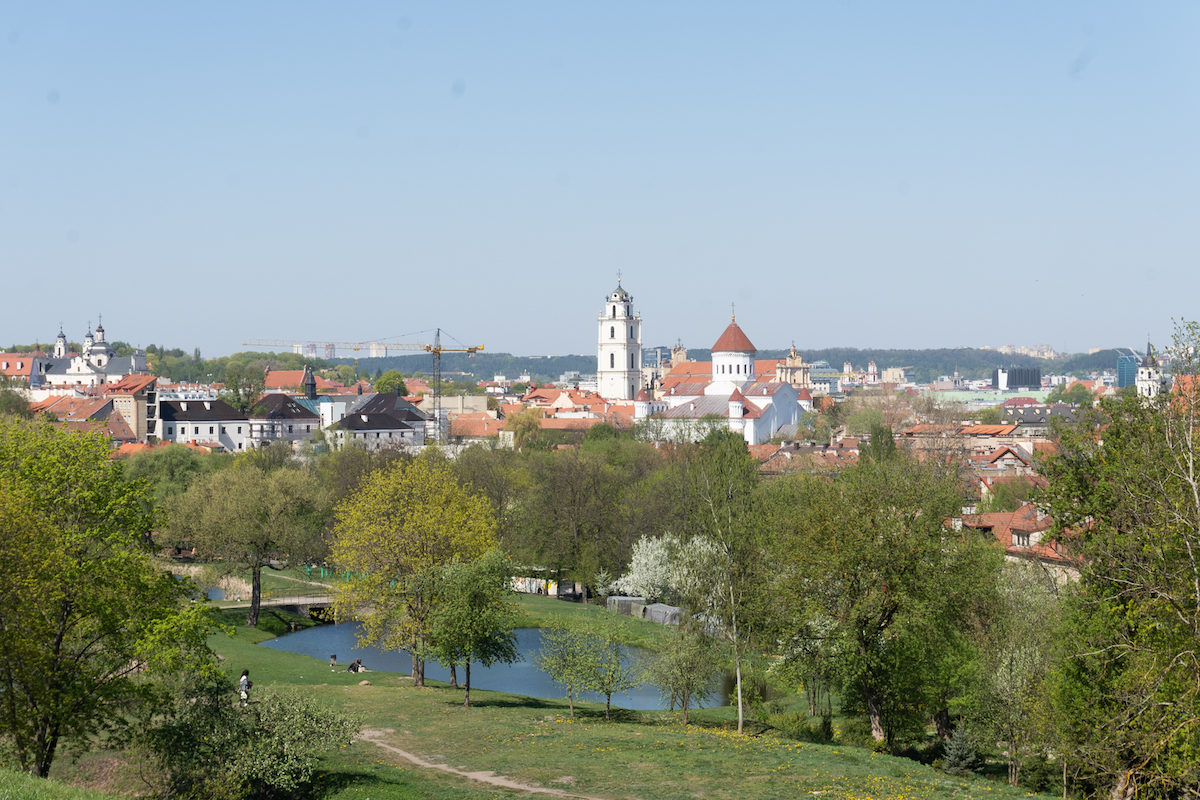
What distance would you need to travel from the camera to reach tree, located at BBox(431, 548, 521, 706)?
32.2 m

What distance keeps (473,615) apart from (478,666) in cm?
1381

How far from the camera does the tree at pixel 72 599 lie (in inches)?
763

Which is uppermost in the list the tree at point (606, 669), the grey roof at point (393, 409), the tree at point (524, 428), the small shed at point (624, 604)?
the grey roof at point (393, 409)

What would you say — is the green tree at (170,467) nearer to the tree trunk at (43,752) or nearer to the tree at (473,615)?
the tree at (473,615)

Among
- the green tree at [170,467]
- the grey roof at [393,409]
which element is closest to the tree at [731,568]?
the green tree at [170,467]

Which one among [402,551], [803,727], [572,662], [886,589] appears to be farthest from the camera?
[402,551]

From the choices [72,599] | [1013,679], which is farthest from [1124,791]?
[72,599]

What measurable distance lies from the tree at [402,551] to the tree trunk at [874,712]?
12.4 metres

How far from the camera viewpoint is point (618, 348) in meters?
167

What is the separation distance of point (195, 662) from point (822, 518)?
16079 mm

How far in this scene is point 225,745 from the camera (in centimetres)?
2072

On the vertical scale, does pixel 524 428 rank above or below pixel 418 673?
above

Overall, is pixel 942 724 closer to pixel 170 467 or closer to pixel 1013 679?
pixel 1013 679

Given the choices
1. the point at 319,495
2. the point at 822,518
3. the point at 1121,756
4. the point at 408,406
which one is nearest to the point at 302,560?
the point at 319,495
